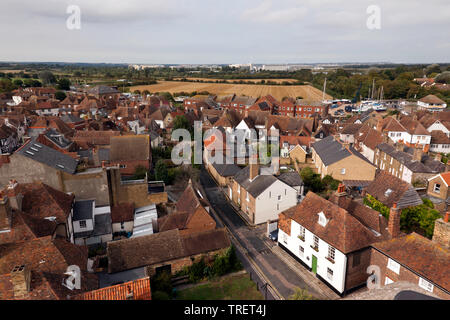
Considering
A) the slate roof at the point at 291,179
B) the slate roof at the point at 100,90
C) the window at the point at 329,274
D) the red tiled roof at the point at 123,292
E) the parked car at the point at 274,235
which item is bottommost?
the parked car at the point at 274,235

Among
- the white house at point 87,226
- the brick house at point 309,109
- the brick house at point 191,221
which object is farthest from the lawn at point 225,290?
the brick house at point 309,109

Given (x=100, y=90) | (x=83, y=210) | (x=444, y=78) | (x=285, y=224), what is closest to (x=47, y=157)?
(x=83, y=210)

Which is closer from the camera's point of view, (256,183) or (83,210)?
(83,210)

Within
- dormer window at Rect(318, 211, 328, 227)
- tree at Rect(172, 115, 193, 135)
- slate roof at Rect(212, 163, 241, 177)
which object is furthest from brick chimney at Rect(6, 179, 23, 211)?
tree at Rect(172, 115, 193, 135)

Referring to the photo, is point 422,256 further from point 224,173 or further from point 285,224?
point 224,173

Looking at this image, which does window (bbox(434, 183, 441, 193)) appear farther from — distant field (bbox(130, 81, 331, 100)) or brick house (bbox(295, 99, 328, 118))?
distant field (bbox(130, 81, 331, 100))

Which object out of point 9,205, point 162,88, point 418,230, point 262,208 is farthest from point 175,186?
point 162,88

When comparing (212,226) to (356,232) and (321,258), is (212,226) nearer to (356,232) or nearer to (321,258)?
(321,258)

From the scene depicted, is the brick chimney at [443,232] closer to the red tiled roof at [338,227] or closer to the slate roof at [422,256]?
the slate roof at [422,256]
